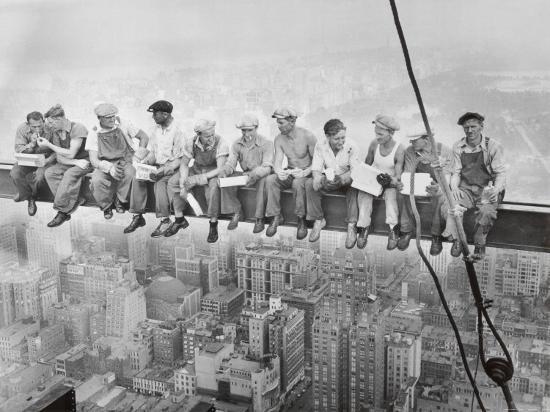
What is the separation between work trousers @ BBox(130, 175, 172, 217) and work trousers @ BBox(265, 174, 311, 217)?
86cm

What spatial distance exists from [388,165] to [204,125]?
138 centimetres

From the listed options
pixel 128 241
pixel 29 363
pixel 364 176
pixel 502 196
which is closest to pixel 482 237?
pixel 502 196

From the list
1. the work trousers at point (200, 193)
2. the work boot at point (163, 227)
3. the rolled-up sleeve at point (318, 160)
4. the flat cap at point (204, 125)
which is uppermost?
the flat cap at point (204, 125)

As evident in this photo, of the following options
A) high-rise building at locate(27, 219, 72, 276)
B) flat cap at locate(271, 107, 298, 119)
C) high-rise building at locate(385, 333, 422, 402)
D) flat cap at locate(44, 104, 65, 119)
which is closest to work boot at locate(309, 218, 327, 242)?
flat cap at locate(271, 107, 298, 119)

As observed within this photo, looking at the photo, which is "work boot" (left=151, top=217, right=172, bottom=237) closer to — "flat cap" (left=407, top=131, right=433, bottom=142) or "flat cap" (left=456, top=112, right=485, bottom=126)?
"flat cap" (left=407, top=131, right=433, bottom=142)

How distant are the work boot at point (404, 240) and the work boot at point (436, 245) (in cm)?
17

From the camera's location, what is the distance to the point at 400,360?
5.53 meters

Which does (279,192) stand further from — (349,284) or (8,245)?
(8,245)

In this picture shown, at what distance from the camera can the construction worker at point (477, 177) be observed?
4648 millimetres

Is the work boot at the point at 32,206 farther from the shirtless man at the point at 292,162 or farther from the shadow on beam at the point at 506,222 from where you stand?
the shadow on beam at the point at 506,222

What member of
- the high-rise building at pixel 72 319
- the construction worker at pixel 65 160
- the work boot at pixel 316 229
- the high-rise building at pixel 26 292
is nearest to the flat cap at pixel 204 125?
the work boot at pixel 316 229

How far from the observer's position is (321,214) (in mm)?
5176

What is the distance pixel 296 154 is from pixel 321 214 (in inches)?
18.3

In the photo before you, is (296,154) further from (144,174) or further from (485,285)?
(485,285)
